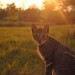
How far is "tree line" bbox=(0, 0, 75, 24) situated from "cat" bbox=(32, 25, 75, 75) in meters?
9.89

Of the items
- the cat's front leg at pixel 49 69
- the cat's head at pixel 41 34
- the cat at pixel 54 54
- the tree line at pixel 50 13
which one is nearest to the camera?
the cat at pixel 54 54

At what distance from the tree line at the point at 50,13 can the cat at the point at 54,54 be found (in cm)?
989

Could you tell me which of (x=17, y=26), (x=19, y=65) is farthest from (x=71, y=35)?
(x=17, y=26)

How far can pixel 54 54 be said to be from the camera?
6.59 meters

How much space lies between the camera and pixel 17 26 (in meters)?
28.3

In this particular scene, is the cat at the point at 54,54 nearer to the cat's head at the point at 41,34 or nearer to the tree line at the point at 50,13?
the cat's head at the point at 41,34

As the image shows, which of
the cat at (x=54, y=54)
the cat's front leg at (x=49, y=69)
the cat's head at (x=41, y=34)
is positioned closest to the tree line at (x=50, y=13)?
the cat's head at (x=41, y=34)

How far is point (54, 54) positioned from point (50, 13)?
82.3 feet

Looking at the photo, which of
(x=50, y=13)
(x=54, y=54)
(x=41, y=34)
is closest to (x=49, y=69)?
(x=54, y=54)

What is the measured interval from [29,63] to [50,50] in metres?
2.78

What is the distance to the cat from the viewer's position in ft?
20.6

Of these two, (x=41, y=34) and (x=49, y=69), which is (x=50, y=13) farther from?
(x=49, y=69)

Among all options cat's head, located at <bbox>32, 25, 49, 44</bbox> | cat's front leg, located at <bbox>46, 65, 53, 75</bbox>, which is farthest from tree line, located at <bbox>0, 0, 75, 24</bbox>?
cat's front leg, located at <bbox>46, 65, 53, 75</bbox>

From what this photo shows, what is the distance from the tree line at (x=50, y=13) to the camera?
58.9ft
